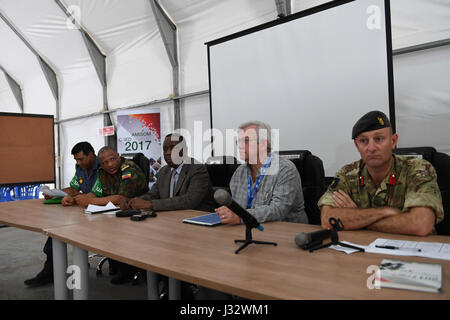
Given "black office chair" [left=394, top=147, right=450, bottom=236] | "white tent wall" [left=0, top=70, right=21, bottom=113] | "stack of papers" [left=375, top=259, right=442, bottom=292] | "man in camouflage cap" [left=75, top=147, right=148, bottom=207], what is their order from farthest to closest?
"white tent wall" [left=0, top=70, right=21, bottom=113]
"man in camouflage cap" [left=75, top=147, right=148, bottom=207]
"black office chair" [left=394, top=147, right=450, bottom=236]
"stack of papers" [left=375, top=259, right=442, bottom=292]

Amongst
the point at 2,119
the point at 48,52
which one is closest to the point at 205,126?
the point at 2,119

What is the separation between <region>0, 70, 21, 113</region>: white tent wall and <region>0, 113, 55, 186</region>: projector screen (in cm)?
554

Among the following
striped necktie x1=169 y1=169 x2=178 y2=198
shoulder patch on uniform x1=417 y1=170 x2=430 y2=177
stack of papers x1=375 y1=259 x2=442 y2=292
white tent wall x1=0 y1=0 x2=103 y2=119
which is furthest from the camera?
white tent wall x1=0 y1=0 x2=103 y2=119

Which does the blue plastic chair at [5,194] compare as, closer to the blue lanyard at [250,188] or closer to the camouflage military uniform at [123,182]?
the camouflage military uniform at [123,182]

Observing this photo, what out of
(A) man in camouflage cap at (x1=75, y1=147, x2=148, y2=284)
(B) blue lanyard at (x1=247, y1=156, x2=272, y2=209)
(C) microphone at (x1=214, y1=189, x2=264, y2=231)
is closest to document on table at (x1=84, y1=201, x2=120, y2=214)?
(A) man in camouflage cap at (x1=75, y1=147, x2=148, y2=284)

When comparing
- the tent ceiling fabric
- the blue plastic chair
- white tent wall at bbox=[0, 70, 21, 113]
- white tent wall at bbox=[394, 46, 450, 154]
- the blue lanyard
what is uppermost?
white tent wall at bbox=[0, 70, 21, 113]

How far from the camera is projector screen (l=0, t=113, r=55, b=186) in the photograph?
501cm

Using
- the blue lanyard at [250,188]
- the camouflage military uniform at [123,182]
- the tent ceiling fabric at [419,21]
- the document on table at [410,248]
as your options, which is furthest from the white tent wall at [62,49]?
the document on table at [410,248]

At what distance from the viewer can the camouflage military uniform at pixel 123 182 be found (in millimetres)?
2932

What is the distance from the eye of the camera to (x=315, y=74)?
337 centimetres

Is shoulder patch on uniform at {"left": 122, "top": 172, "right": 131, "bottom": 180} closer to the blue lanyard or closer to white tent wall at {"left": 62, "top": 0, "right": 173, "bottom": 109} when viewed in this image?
the blue lanyard

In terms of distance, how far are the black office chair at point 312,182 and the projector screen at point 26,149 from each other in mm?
4797

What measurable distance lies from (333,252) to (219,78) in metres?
3.41

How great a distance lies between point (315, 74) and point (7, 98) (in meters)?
10.2
